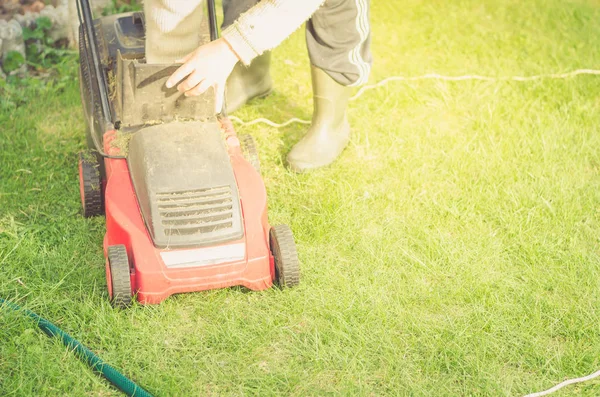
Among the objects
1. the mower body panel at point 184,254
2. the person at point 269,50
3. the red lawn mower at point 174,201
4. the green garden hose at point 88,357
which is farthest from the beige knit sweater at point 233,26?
the green garden hose at point 88,357

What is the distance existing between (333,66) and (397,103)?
52cm

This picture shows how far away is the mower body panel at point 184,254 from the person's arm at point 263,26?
345 mm

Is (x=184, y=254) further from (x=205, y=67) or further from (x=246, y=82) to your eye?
(x=246, y=82)

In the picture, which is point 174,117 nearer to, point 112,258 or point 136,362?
point 112,258

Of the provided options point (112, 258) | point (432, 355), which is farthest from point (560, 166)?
point (112, 258)

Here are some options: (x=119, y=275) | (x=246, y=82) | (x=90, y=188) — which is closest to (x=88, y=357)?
(x=119, y=275)

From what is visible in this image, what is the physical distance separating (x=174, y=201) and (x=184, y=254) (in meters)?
0.13

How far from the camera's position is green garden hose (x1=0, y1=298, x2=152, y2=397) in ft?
5.27

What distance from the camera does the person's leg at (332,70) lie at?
2.25 meters

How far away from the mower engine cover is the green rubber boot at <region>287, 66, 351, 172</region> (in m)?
0.58

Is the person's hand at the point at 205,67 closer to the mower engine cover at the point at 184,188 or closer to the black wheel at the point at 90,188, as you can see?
the mower engine cover at the point at 184,188

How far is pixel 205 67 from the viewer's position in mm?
1746

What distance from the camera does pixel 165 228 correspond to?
1764 mm

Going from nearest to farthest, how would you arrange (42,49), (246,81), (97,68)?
(97,68)
(246,81)
(42,49)
